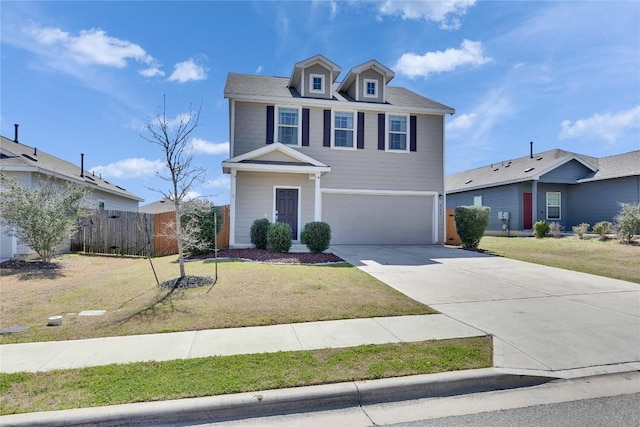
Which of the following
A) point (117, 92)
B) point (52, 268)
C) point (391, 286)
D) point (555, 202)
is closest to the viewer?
point (391, 286)

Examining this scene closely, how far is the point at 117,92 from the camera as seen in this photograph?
12.8 m

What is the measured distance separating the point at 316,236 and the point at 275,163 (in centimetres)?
365

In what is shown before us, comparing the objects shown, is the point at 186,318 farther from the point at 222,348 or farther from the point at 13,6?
the point at 13,6

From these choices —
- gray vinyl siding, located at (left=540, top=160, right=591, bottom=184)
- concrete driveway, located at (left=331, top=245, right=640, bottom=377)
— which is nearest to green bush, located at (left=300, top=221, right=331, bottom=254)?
concrete driveway, located at (left=331, top=245, right=640, bottom=377)

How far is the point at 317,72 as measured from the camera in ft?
50.9

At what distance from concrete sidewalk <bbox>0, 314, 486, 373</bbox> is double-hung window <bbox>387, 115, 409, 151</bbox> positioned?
11.5 m

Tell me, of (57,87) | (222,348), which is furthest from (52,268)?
(222,348)

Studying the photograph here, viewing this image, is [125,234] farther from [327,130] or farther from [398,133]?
[398,133]

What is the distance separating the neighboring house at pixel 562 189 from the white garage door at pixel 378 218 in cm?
912

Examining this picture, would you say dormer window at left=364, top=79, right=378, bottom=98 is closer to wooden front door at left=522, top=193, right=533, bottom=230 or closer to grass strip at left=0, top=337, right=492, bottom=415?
wooden front door at left=522, top=193, right=533, bottom=230

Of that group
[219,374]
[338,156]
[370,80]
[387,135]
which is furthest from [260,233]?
[219,374]

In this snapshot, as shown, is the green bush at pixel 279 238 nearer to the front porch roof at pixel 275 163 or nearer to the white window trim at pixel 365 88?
the front porch roof at pixel 275 163

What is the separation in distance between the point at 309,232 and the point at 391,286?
488 centimetres

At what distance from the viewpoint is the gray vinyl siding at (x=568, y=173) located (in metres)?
21.2
